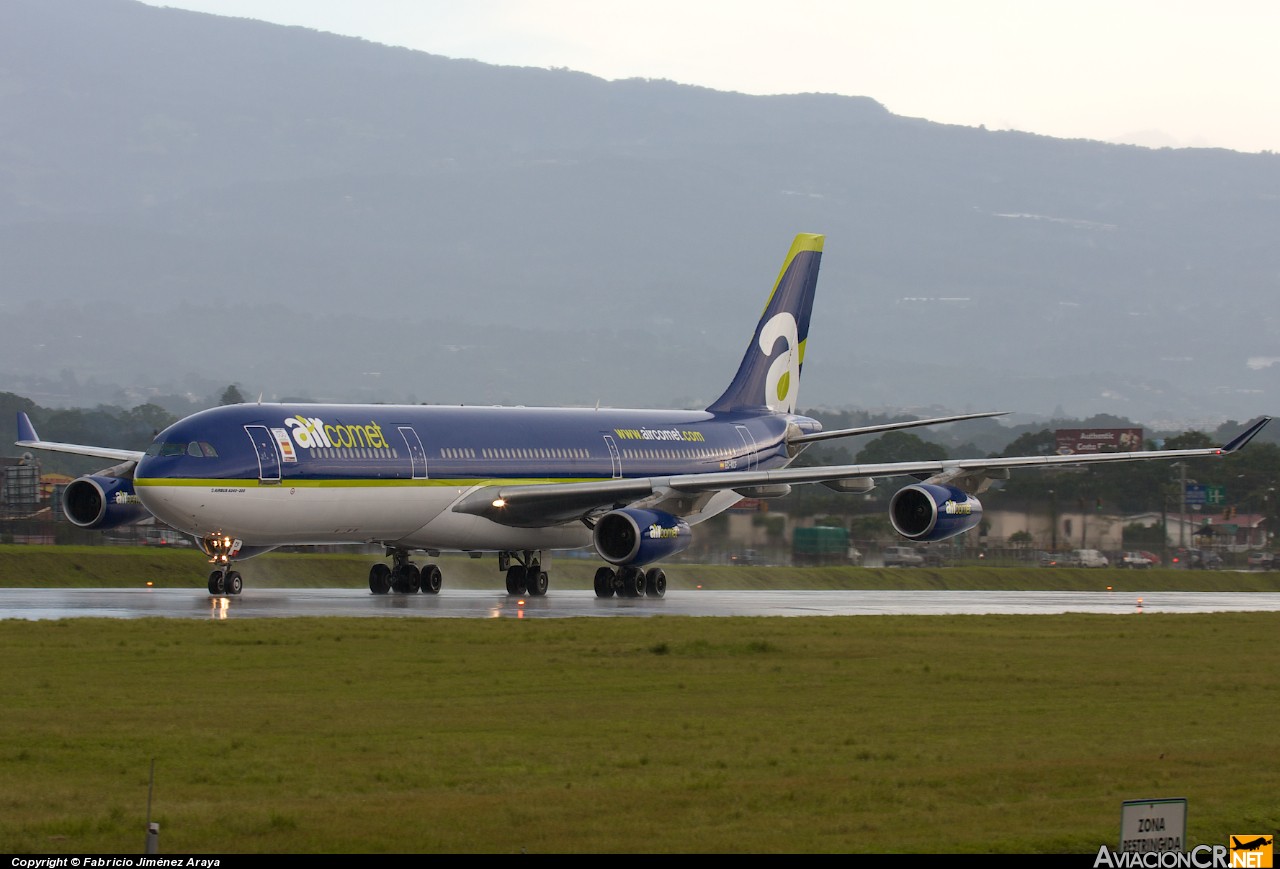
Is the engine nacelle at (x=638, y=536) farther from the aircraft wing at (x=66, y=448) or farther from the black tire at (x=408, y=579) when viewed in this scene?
the aircraft wing at (x=66, y=448)

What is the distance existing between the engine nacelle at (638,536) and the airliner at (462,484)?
39mm

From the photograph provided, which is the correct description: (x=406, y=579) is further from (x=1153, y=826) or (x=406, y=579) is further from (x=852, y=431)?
(x=1153, y=826)

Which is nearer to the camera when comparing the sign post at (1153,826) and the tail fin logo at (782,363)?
the sign post at (1153,826)

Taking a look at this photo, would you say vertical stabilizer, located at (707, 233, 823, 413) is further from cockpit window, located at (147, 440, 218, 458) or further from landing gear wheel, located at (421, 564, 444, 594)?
cockpit window, located at (147, 440, 218, 458)

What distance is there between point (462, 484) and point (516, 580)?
4.12 meters

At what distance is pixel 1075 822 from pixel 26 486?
89.1 meters

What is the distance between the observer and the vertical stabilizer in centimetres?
5250

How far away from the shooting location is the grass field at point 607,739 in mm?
12344

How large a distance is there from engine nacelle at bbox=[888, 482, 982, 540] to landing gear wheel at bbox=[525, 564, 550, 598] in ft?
28.3

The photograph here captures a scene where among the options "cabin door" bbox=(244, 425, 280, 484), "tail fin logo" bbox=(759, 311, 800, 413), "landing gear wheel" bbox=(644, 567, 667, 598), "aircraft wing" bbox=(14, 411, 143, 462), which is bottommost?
"landing gear wheel" bbox=(644, 567, 667, 598)

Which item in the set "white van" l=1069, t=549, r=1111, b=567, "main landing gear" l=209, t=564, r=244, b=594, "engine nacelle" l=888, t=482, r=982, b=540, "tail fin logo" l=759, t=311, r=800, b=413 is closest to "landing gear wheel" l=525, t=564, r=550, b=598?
"main landing gear" l=209, t=564, r=244, b=594

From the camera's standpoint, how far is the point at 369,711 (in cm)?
1830

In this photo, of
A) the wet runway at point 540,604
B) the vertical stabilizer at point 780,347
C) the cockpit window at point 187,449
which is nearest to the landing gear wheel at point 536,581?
the wet runway at point 540,604
